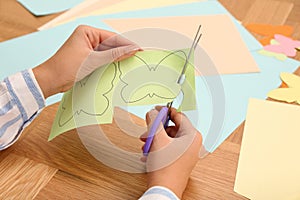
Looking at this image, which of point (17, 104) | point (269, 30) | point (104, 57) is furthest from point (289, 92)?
point (17, 104)

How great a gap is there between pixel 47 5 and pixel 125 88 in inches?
16.7

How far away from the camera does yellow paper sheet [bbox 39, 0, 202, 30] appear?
3.10 ft

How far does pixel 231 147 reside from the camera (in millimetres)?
646

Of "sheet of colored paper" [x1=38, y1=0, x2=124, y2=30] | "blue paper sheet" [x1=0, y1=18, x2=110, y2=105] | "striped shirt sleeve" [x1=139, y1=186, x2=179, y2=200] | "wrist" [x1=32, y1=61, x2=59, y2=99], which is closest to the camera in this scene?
"striped shirt sleeve" [x1=139, y1=186, x2=179, y2=200]

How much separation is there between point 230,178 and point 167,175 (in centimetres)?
9

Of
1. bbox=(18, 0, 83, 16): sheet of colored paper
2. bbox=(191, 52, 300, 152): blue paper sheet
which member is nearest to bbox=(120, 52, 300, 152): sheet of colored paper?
bbox=(191, 52, 300, 152): blue paper sheet

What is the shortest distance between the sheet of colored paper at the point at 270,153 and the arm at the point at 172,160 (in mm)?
68

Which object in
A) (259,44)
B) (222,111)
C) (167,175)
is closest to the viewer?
(167,175)

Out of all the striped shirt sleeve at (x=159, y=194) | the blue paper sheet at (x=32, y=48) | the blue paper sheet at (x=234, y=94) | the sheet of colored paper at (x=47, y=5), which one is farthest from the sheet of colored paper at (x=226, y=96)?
the sheet of colored paper at (x=47, y=5)

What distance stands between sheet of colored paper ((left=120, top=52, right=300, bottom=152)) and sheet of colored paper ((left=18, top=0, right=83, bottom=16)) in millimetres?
359

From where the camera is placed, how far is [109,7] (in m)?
0.96

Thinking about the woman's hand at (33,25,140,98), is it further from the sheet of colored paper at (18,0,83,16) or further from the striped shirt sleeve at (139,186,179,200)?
the sheet of colored paper at (18,0,83,16)

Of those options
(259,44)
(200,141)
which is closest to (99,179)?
(200,141)

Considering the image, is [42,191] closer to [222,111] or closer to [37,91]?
[37,91]
